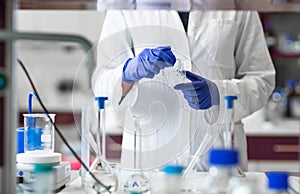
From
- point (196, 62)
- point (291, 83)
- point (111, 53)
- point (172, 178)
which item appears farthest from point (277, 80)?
point (172, 178)

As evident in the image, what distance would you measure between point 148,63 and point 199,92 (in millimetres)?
159

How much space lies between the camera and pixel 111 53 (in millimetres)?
1396

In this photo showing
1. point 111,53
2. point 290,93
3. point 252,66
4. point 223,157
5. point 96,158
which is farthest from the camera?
point 290,93

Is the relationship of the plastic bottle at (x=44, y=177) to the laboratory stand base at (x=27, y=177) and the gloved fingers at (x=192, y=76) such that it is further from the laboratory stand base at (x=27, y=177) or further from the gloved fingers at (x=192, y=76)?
the gloved fingers at (x=192, y=76)

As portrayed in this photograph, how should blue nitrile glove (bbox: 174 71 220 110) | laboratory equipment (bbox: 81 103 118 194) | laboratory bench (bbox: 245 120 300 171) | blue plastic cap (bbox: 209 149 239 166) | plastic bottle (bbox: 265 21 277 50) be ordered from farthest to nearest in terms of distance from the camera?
plastic bottle (bbox: 265 21 277 50) < laboratory bench (bbox: 245 120 300 171) < blue nitrile glove (bbox: 174 71 220 110) < laboratory equipment (bbox: 81 103 118 194) < blue plastic cap (bbox: 209 149 239 166)

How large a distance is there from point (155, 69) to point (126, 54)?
217 millimetres

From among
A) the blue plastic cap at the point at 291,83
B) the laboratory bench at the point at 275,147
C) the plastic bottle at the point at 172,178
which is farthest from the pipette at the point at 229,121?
the blue plastic cap at the point at 291,83

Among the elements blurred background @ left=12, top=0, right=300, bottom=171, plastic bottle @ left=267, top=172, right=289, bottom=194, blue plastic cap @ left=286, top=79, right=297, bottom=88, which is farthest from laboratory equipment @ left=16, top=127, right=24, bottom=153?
blue plastic cap @ left=286, top=79, right=297, bottom=88

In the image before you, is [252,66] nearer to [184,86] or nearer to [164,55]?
[184,86]

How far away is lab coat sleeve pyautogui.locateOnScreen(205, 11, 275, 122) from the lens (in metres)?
1.50

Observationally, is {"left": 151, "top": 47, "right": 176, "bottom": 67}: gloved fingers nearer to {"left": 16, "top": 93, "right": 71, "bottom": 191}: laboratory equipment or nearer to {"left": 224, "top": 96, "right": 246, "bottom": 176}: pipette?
{"left": 224, "top": 96, "right": 246, "bottom": 176}: pipette

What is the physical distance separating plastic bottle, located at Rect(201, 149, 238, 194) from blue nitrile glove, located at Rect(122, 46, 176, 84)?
424 millimetres

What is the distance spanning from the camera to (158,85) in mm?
1344

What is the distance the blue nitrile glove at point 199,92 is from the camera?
1.26 meters
